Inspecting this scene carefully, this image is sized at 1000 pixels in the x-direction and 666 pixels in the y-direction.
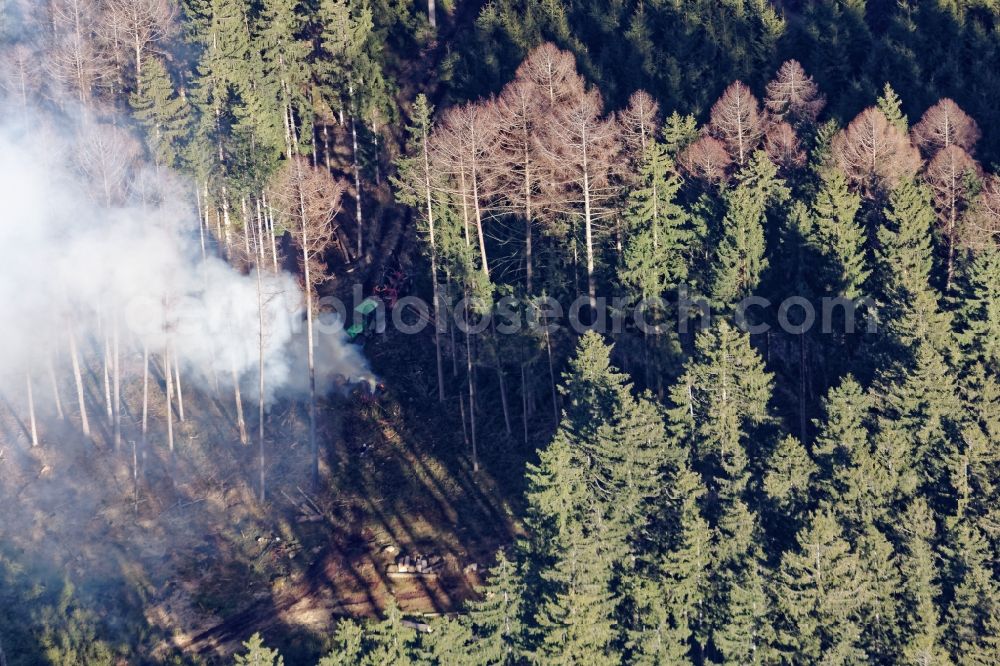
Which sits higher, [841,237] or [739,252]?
[841,237]

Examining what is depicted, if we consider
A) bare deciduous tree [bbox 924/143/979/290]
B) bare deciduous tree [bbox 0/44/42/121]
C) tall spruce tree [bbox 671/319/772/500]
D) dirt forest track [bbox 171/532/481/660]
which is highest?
bare deciduous tree [bbox 0/44/42/121]

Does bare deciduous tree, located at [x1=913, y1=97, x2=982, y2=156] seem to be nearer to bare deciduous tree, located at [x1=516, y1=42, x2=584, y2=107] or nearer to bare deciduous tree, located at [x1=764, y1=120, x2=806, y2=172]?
bare deciduous tree, located at [x1=764, y1=120, x2=806, y2=172]

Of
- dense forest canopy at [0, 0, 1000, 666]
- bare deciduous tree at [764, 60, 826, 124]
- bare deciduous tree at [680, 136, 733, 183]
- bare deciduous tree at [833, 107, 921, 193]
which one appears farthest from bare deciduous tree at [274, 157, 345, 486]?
bare deciduous tree at [764, 60, 826, 124]

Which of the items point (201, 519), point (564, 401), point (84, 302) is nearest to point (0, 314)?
point (84, 302)

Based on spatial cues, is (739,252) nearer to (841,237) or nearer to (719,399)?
(841,237)

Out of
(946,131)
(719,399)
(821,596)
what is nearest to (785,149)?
(946,131)

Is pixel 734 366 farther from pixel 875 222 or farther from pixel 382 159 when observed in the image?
pixel 382 159
